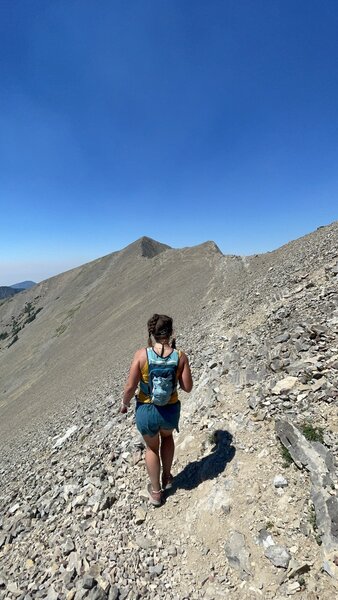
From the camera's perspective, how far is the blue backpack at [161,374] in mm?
5324

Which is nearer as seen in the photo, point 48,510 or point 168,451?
point 168,451

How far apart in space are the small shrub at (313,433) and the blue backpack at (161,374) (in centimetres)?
226

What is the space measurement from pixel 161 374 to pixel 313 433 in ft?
8.51

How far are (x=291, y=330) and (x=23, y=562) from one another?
23.6 feet

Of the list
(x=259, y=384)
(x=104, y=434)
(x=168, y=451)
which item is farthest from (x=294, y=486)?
(x=104, y=434)

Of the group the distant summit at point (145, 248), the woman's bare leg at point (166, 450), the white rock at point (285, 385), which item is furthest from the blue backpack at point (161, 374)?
the distant summit at point (145, 248)

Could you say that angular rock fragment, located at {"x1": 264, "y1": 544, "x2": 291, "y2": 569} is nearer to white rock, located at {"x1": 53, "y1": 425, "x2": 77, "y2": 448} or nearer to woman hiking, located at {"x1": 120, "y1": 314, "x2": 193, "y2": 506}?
woman hiking, located at {"x1": 120, "y1": 314, "x2": 193, "y2": 506}

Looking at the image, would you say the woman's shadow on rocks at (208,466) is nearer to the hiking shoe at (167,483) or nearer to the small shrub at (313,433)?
the hiking shoe at (167,483)

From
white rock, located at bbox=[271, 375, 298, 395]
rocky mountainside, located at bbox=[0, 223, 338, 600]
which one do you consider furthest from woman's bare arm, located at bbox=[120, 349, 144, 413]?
white rock, located at bbox=[271, 375, 298, 395]

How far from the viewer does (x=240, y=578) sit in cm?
441

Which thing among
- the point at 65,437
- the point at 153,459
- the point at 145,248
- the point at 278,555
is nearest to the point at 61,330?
the point at 145,248

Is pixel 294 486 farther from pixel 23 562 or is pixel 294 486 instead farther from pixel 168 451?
pixel 23 562

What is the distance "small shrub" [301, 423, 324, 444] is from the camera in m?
5.45

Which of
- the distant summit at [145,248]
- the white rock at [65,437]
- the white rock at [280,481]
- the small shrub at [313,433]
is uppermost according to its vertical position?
the distant summit at [145,248]
